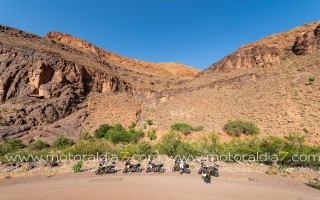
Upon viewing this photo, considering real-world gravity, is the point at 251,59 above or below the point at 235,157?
above

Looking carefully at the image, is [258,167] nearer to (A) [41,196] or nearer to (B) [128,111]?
(A) [41,196]

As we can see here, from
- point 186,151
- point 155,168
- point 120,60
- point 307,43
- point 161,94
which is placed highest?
point 120,60

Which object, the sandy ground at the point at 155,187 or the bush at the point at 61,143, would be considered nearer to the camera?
the sandy ground at the point at 155,187

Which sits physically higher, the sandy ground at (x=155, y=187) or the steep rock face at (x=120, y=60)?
the steep rock face at (x=120, y=60)

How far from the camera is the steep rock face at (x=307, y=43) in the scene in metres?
42.0

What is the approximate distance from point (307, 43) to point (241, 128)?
25989 millimetres

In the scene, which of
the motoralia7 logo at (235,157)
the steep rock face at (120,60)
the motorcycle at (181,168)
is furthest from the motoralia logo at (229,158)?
the steep rock face at (120,60)

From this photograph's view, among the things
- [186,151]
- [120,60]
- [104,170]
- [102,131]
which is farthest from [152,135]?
[120,60]

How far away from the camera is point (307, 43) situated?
141 feet

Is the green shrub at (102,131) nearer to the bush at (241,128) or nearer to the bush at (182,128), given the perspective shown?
the bush at (182,128)

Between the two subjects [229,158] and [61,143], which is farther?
[61,143]

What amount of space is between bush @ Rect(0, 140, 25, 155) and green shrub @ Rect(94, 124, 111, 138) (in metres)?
9.31

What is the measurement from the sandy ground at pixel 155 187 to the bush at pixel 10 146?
40.6ft

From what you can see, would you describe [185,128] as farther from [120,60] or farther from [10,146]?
[120,60]
